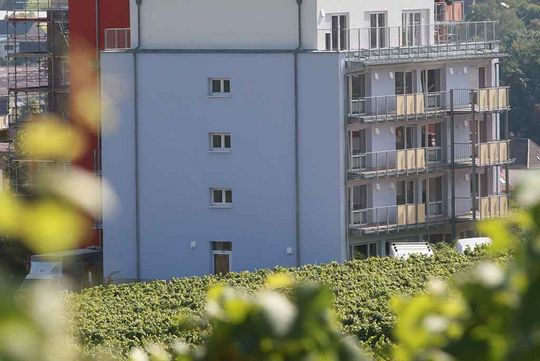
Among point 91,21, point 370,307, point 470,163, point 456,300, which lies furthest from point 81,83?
point 456,300

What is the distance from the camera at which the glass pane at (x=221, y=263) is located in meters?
39.3

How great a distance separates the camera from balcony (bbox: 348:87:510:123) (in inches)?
1551

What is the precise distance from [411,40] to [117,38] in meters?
7.51

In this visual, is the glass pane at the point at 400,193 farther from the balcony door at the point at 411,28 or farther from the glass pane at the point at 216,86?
the glass pane at the point at 216,86

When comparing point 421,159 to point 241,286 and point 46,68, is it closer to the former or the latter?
point 46,68

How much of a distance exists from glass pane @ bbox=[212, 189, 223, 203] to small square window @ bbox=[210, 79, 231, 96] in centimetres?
232

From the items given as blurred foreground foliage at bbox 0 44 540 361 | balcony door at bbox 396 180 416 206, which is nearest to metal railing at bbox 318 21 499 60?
balcony door at bbox 396 180 416 206

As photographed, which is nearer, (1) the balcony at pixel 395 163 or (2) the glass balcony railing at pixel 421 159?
(1) the balcony at pixel 395 163

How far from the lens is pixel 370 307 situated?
21.2 meters

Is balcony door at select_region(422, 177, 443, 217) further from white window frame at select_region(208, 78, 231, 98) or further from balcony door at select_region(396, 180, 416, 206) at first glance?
white window frame at select_region(208, 78, 231, 98)

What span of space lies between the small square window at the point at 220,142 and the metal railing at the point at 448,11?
9.91 meters

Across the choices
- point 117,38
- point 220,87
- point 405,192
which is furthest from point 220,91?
point 405,192

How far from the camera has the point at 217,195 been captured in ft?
130

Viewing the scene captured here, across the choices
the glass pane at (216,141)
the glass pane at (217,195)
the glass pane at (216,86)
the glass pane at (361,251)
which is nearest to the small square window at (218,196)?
the glass pane at (217,195)
